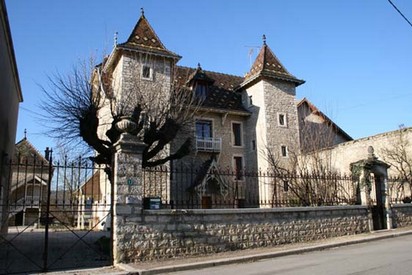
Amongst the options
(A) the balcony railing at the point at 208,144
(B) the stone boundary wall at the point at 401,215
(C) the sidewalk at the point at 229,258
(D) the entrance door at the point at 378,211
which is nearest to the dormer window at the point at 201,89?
(A) the balcony railing at the point at 208,144

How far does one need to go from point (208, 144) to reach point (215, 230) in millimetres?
16331

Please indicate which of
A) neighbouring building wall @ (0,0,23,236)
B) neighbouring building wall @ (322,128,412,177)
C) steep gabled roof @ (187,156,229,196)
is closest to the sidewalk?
neighbouring building wall @ (0,0,23,236)

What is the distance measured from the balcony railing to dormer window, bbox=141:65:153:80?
6151 mm

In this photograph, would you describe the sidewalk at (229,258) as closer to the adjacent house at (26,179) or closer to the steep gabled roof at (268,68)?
the adjacent house at (26,179)

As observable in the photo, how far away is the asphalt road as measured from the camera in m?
7.35

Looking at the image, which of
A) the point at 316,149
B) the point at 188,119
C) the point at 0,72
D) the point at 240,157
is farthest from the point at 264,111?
the point at 0,72

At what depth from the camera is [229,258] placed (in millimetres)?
9211

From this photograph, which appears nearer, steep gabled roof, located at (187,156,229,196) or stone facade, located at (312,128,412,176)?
stone facade, located at (312,128,412,176)

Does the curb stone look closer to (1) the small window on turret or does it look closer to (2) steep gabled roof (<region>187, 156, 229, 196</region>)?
(2) steep gabled roof (<region>187, 156, 229, 196</region>)

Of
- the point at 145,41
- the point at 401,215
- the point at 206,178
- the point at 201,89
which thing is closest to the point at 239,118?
the point at 201,89

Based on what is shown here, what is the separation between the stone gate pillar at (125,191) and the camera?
28.0ft

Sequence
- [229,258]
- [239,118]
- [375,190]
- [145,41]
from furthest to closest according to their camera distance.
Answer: [239,118], [145,41], [375,190], [229,258]

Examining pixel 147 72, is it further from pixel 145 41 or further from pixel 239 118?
pixel 239 118

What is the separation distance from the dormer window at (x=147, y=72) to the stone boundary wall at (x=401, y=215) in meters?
14.2
